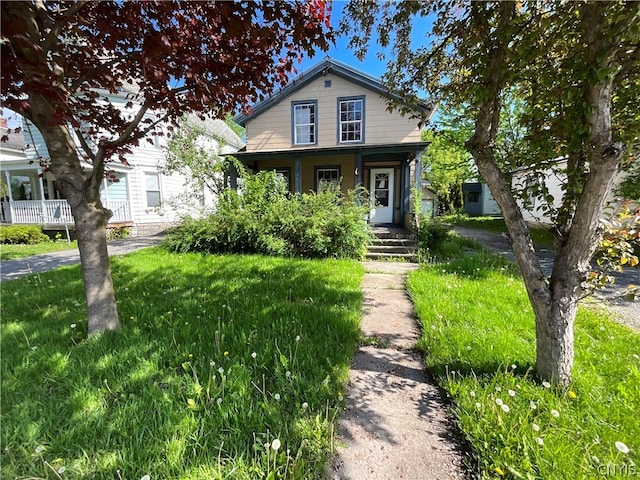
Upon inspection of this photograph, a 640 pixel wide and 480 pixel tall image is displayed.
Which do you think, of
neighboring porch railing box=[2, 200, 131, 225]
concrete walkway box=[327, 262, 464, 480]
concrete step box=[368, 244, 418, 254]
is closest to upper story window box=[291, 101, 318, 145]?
concrete step box=[368, 244, 418, 254]

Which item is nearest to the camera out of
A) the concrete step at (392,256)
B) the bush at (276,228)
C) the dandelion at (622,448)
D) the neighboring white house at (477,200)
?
the dandelion at (622,448)

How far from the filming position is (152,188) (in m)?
14.4

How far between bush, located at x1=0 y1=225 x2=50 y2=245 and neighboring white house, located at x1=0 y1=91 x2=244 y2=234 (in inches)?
37.3

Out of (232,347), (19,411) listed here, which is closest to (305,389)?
(232,347)

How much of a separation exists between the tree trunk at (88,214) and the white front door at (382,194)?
9655 millimetres

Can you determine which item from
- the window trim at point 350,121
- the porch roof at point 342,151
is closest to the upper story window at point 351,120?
the window trim at point 350,121

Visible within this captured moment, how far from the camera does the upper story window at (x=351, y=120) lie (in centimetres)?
1088

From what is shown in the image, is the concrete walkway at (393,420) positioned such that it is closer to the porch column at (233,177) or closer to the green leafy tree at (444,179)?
the porch column at (233,177)

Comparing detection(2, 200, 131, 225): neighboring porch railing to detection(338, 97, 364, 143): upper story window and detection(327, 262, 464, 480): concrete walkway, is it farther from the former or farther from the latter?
detection(327, 262, 464, 480): concrete walkway

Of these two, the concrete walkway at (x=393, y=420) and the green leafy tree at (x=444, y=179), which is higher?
the green leafy tree at (x=444, y=179)

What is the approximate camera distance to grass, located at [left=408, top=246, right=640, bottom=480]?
154 centimetres

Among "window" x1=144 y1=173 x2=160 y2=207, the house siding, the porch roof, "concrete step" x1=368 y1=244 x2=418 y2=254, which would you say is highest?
the house siding

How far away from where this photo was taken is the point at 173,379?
2236 mm

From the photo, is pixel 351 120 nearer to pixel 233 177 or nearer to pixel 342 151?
pixel 342 151
